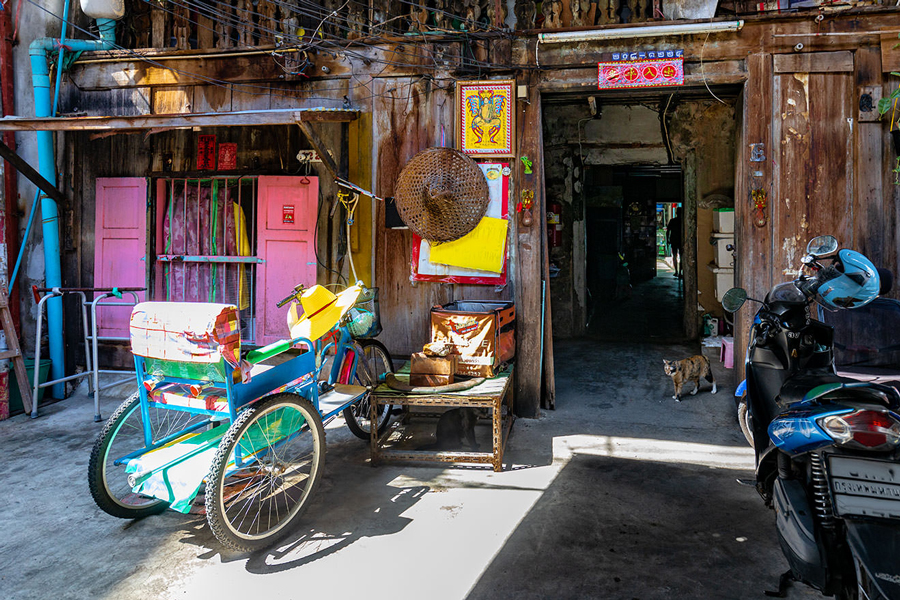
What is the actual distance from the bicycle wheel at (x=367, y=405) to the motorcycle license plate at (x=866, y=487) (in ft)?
10.9

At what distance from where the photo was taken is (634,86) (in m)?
5.44

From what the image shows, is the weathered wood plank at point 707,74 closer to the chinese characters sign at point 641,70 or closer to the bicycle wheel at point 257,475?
the chinese characters sign at point 641,70

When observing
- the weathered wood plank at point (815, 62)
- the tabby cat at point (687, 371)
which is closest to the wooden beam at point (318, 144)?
the tabby cat at point (687, 371)

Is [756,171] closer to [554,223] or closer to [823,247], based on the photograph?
[823,247]

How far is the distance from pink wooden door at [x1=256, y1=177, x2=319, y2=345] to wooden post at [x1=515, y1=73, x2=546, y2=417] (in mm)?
2214

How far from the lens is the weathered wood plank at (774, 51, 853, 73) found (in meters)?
5.20

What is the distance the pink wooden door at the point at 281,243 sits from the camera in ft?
21.3

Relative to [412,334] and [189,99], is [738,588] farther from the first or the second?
[189,99]

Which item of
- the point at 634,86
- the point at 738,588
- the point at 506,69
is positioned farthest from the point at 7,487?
the point at 634,86

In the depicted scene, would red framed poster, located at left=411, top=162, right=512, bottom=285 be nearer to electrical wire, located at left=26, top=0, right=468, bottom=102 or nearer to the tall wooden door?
electrical wire, located at left=26, top=0, right=468, bottom=102

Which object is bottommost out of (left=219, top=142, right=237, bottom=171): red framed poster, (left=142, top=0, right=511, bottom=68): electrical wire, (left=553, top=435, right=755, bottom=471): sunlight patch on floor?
(left=553, top=435, right=755, bottom=471): sunlight patch on floor

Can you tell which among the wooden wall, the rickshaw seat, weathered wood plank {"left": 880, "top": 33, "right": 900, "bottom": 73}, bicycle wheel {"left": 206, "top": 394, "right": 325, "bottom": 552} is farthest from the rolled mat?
weathered wood plank {"left": 880, "top": 33, "right": 900, "bottom": 73}

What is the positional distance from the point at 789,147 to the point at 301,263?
4.80 metres

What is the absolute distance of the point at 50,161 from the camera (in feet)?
22.1
